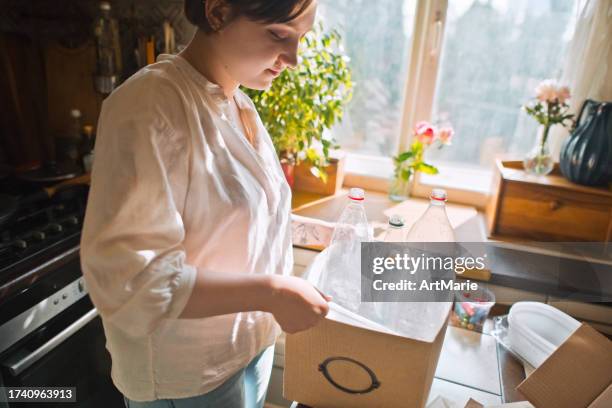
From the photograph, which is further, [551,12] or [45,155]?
[45,155]

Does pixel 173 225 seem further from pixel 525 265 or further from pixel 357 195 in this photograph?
pixel 525 265

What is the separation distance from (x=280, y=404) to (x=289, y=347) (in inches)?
35.8

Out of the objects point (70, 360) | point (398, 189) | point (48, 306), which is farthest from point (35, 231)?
point (398, 189)

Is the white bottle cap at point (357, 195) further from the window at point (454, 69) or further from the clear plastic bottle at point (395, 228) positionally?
the window at point (454, 69)

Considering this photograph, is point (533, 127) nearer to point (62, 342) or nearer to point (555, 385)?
point (555, 385)

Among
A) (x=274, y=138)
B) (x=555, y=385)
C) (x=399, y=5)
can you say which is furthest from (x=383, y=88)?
(x=555, y=385)

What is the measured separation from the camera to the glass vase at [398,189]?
1.69 m

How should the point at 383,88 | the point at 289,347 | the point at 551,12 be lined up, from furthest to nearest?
1. the point at 383,88
2. the point at 551,12
3. the point at 289,347

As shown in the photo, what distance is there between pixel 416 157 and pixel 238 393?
115 cm

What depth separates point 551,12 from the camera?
1448 millimetres

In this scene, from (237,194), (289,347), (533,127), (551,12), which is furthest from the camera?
(533,127)

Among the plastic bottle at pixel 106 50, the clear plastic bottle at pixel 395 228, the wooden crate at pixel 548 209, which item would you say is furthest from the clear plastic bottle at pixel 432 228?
the plastic bottle at pixel 106 50

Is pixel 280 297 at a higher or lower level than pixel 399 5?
lower

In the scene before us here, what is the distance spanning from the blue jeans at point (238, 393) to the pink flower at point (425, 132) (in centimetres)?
99
